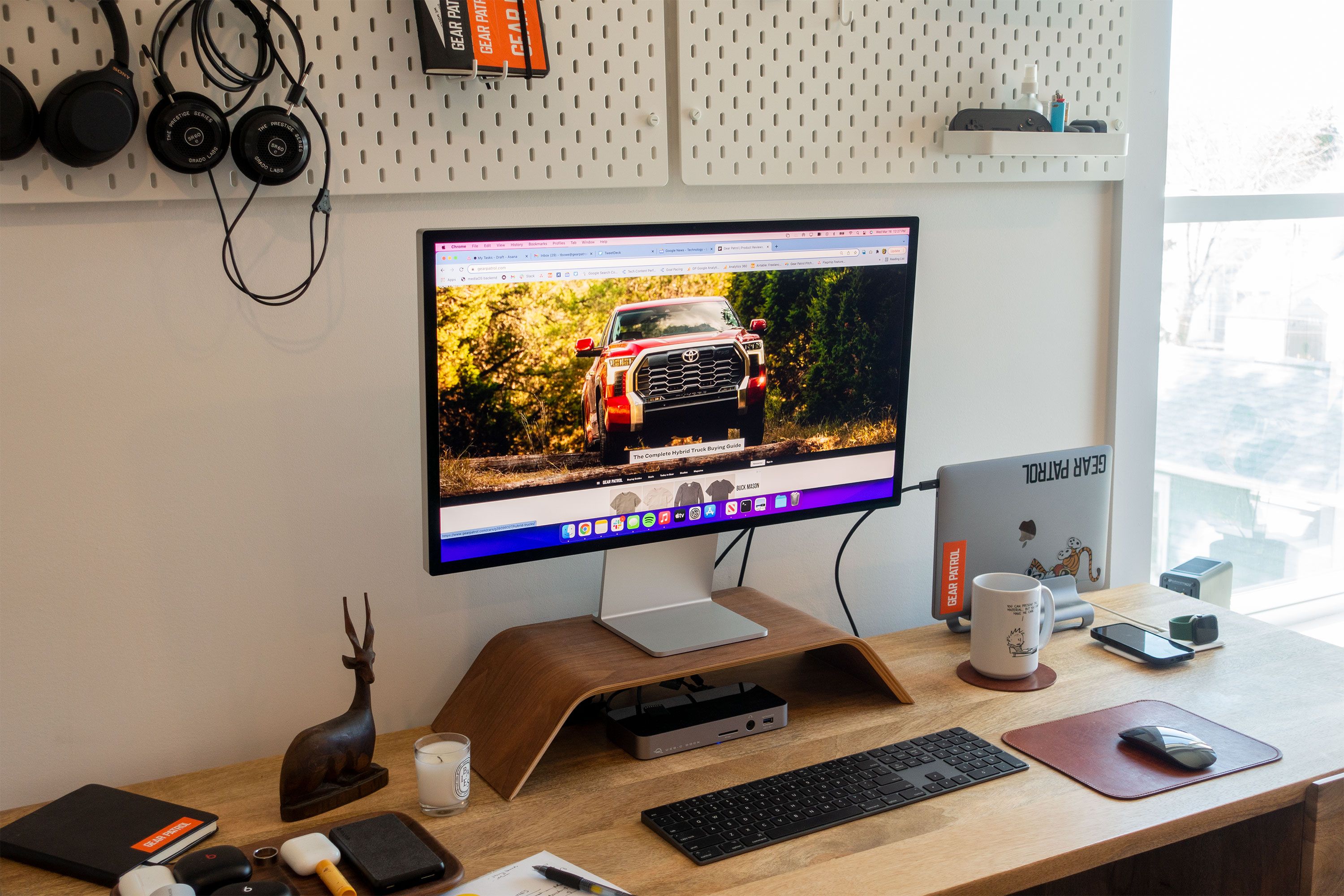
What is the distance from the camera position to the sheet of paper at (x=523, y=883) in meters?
0.96

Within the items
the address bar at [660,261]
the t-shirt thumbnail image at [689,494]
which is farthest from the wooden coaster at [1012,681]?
the address bar at [660,261]

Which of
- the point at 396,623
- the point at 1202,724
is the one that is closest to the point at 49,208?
the point at 396,623

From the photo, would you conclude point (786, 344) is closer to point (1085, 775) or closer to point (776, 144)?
point (776, 144)

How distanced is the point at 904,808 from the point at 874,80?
1.00 m

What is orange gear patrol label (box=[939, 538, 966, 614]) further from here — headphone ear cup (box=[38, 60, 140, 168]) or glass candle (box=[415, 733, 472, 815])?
headphone ear cup (box=[38, 60, 140, 168])

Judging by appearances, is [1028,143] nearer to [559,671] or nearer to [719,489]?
[719,489]

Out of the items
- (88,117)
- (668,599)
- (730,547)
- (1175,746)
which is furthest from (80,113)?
(1175,746)

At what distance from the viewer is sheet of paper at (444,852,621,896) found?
964 millimetres

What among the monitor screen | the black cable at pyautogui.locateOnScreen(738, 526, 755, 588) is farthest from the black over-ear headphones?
the black cable at pyautogui.locateOnScreen(738, 526, 755, 588)

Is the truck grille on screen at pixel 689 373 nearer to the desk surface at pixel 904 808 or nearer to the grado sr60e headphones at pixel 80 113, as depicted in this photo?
the desk surface at pixel 904 808

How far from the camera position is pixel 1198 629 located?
150 cm

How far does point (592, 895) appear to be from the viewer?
949 mm

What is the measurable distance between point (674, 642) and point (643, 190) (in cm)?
60

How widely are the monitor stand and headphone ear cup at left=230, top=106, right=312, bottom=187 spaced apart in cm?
58
